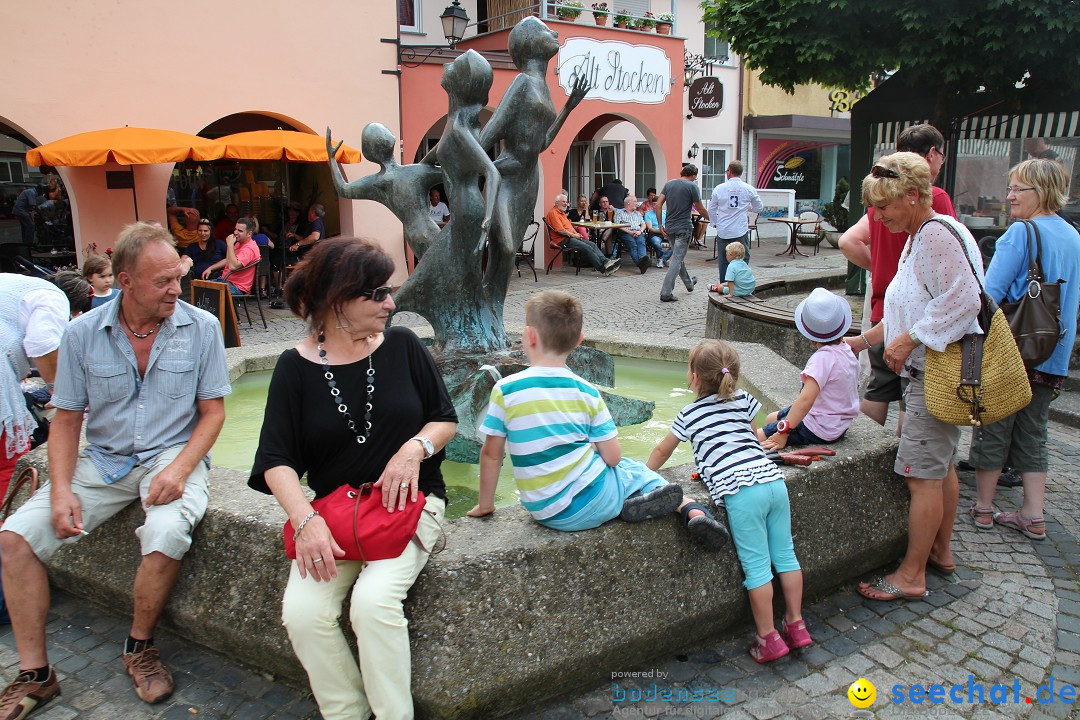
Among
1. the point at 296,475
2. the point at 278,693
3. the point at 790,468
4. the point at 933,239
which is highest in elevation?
the point at 933,239

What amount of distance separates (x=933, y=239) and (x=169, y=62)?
424 inches

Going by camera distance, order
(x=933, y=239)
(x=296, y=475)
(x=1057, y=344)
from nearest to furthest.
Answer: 1. (x=296, y=475)
2. (x=933, y=239)
3. (x=1057, y=344)

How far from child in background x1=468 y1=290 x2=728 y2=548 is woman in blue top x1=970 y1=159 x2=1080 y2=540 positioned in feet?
6.57

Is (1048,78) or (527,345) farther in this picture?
(1048,78)

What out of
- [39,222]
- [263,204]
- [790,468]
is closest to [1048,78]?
[790,468]

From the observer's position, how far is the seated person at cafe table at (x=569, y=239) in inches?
607

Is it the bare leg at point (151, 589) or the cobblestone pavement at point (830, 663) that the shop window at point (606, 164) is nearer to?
the cobblestone pavement at point (830, 663)

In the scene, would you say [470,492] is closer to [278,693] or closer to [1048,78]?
[278,693]

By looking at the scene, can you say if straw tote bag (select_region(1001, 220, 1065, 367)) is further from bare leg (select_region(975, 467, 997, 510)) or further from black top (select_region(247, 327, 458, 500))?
black top (select_region(247, 327, 458, 500))

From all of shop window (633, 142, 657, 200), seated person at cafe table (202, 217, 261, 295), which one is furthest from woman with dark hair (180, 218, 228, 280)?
shop window (633, 142, 657, 200)

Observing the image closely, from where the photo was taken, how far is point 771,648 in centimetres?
291

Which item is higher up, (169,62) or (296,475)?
(169,62)

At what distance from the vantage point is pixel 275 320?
1088 centimetres

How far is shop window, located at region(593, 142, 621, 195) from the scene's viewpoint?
66.0 ft
